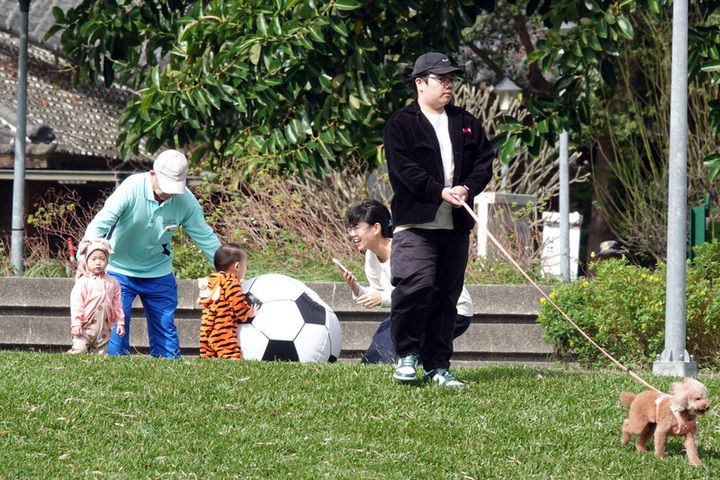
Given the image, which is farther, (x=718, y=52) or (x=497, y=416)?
(x=718, y=52)

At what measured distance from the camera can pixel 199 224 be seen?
8195mm

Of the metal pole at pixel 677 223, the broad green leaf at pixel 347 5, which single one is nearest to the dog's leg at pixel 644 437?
the metal pole at pixel 677 223

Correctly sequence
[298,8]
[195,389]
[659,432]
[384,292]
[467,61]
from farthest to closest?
1. [467,61]
2. [298,8]
3. [384,292]
4. [195,389]
5. [659,432]

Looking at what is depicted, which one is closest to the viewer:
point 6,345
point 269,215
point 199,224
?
point 199,224

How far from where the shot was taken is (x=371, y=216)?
295 inches

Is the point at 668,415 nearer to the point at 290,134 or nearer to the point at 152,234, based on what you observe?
the point at 152,234

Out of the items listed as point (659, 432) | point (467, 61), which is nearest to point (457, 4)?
point (659, 432)

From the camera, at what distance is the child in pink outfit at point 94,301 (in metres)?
7.62

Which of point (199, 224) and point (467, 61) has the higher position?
point (467, 61)

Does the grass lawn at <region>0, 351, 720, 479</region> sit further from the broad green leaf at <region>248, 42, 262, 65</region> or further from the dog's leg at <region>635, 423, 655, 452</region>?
the broad green leaf at <region>248, 42, 262, 65</region>

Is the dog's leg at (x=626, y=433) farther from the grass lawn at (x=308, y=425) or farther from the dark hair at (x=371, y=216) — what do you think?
the dark hair at (x=371, y=216)

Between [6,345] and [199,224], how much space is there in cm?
365

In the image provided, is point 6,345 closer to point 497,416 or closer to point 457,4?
point 457,4

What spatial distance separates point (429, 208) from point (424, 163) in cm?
30
